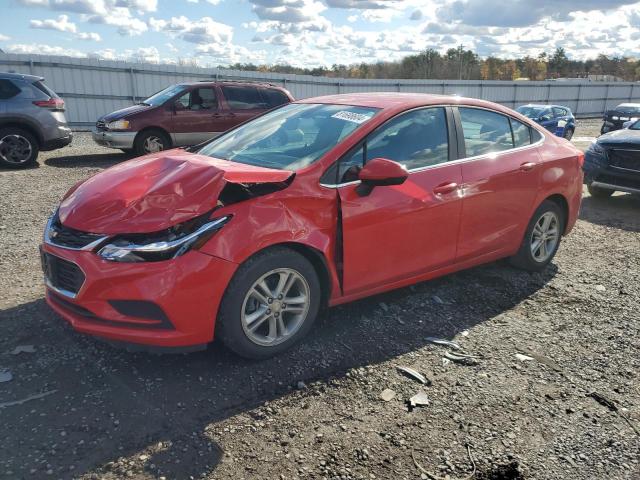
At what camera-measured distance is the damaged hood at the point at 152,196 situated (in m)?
3.13

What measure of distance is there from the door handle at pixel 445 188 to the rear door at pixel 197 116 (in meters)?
8.38

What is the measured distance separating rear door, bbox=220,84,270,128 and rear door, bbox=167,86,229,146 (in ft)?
0.67

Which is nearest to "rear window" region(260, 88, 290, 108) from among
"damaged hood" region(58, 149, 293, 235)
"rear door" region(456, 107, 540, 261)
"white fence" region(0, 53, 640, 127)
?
"rear door" region(456, 107, 540, 261)

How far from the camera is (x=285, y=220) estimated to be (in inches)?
132

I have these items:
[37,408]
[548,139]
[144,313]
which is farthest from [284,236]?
[548,139]

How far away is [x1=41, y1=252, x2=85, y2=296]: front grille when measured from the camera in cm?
316

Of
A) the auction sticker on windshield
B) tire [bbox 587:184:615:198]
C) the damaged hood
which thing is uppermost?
the auction sticker on windshield

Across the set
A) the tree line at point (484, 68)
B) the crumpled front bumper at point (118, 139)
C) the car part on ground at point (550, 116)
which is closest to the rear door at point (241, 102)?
the crumpled front bumper at point (118, 139)

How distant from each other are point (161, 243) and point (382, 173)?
147cm

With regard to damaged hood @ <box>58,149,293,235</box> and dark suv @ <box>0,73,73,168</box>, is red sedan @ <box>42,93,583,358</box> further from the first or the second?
dark suv @ <box>0,73,73,168</box>

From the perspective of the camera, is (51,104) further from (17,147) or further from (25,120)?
(17,147)

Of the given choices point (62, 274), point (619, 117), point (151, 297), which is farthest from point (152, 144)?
point (619, 117)

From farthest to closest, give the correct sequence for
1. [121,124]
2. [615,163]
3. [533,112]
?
[533,112], [121,124], [615,163]

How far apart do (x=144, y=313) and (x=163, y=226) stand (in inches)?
20.1
